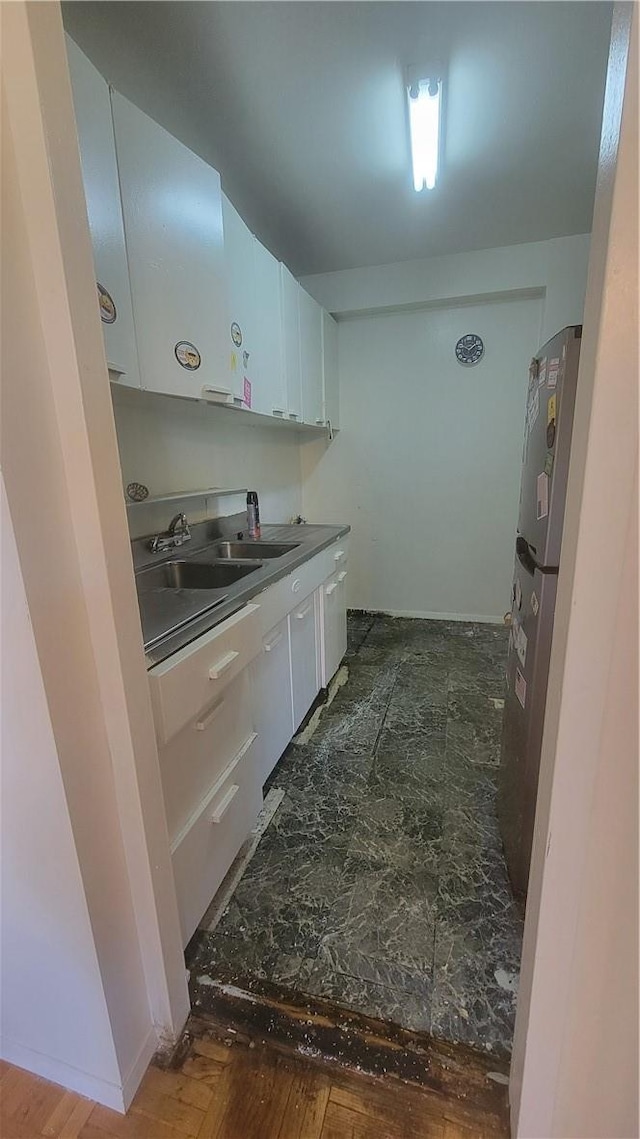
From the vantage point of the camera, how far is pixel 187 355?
1.49 metres

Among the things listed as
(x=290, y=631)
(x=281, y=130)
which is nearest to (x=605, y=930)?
(x=290, y=631)

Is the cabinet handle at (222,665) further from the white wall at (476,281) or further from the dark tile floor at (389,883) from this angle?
the white wall at (476,281)

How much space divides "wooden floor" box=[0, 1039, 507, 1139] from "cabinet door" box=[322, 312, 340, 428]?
3.00 metres

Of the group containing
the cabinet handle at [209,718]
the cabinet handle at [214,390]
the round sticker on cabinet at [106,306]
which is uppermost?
the round sticker on cabinet at [106,306]

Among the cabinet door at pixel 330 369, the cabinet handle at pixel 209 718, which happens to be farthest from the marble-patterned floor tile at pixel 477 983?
the cabinet door at pixel 330 369

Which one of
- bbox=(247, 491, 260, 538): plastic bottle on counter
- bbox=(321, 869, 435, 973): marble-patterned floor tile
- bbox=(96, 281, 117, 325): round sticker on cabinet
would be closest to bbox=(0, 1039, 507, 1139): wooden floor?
bbox=(321, 869, 435, 973): marble-patterned floor tile

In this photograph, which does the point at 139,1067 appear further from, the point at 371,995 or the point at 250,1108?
the point at 371,995

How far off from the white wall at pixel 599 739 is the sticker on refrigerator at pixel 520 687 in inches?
21.7

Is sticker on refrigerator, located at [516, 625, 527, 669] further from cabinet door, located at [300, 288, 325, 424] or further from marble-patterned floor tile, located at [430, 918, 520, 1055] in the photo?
cabinet door, located at [300, 288, 325, 424]

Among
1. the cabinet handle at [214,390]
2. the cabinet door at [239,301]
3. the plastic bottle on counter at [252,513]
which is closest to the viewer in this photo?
the cabinet handle at [214,390]

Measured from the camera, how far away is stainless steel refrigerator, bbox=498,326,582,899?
1.09m

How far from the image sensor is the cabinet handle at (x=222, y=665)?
1.18 m

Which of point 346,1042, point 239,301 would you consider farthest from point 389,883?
point 239,301

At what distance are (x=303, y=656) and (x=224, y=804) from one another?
90cm
